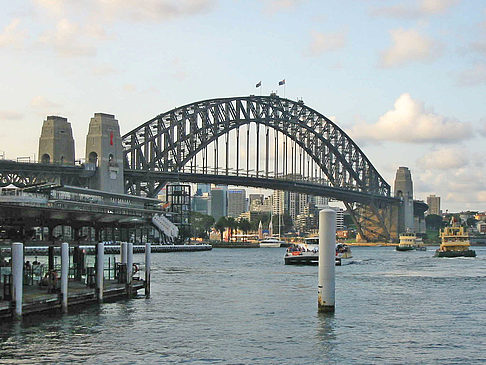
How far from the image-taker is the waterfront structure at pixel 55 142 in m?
116

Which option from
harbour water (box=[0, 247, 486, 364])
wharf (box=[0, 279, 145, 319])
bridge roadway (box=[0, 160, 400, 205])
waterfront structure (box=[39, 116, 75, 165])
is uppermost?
waterfront structure (box=[39, 116, 75, 165])

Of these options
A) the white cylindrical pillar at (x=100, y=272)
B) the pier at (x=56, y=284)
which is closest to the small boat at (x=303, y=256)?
the pier at (x=56, y=284)

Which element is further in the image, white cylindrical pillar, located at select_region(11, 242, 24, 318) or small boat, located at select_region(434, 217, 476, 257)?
small boat, located at select_region(434, 217, 476, 257)

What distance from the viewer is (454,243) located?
10300 centimetres

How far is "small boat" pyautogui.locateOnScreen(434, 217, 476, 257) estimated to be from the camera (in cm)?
10156

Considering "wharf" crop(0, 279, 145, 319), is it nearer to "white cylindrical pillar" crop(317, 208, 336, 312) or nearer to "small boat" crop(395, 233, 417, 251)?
"white cylindrical pillar" crop(317, 208, 336, 312)

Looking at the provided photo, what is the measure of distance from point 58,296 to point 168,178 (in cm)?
9721

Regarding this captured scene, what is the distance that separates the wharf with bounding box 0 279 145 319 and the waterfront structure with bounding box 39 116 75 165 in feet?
247

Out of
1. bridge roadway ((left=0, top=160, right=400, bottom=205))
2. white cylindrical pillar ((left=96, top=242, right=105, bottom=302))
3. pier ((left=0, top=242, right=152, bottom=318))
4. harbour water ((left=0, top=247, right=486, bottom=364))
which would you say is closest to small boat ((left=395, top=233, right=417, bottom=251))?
bridge roadway ((left=0, top=160, right=400, bottom=205))

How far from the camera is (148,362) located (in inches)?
1006

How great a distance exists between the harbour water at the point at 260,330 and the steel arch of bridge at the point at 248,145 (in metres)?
85.5

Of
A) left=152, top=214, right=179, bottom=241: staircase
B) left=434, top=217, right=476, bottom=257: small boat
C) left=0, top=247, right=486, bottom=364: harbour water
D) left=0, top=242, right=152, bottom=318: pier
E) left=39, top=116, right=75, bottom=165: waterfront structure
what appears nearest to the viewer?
left=0, top=247, right=486, bottom=364: harbour water

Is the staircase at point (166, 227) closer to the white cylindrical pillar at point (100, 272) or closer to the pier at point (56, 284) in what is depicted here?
the pier at point (56, 284)

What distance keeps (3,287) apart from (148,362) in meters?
8.28
